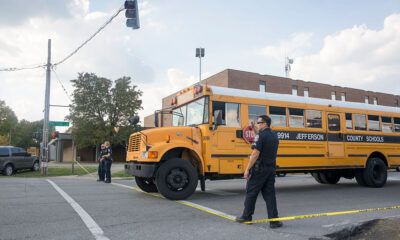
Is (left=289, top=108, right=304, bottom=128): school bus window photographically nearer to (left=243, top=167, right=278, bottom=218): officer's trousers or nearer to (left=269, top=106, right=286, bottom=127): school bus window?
(left=269, top=106, right=286, bottom=127): school bus window

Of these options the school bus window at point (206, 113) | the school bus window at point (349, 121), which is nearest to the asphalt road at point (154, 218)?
the school bus window at point (206, 113)

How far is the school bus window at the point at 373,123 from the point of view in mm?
10619

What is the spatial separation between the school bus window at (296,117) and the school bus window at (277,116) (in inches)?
10.0

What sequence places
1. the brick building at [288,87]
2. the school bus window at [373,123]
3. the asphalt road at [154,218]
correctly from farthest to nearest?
the brick building at [288,87], the school bus window at [373,123], the asphalt road at [154,218]

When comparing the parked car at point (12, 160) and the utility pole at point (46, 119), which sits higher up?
the utility pole at point (46, 119)

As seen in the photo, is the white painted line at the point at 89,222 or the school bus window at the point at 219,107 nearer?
the white painted line at the point at 89,222

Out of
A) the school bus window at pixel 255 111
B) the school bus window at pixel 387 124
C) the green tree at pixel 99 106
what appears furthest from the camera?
the green tree at pixel 99 106

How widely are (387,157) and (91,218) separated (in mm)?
10060

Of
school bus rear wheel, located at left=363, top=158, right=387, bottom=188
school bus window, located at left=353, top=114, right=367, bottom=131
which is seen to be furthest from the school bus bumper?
school bus rear wheel, located at left=363, top=158, right=387, bottom=188

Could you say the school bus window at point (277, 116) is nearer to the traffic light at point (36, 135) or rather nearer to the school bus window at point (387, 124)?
the school bus window at point (387, 124)

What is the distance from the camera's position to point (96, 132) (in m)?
38.2

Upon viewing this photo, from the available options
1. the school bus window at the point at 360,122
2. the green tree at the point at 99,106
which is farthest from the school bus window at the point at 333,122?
the green tree at the point at 99,106

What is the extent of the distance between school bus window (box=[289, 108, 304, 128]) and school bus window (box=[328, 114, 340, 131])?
1.16 meters

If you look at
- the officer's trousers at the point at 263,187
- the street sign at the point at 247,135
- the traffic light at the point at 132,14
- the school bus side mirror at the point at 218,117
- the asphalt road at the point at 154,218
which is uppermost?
the traffic light at the point at 132,14
